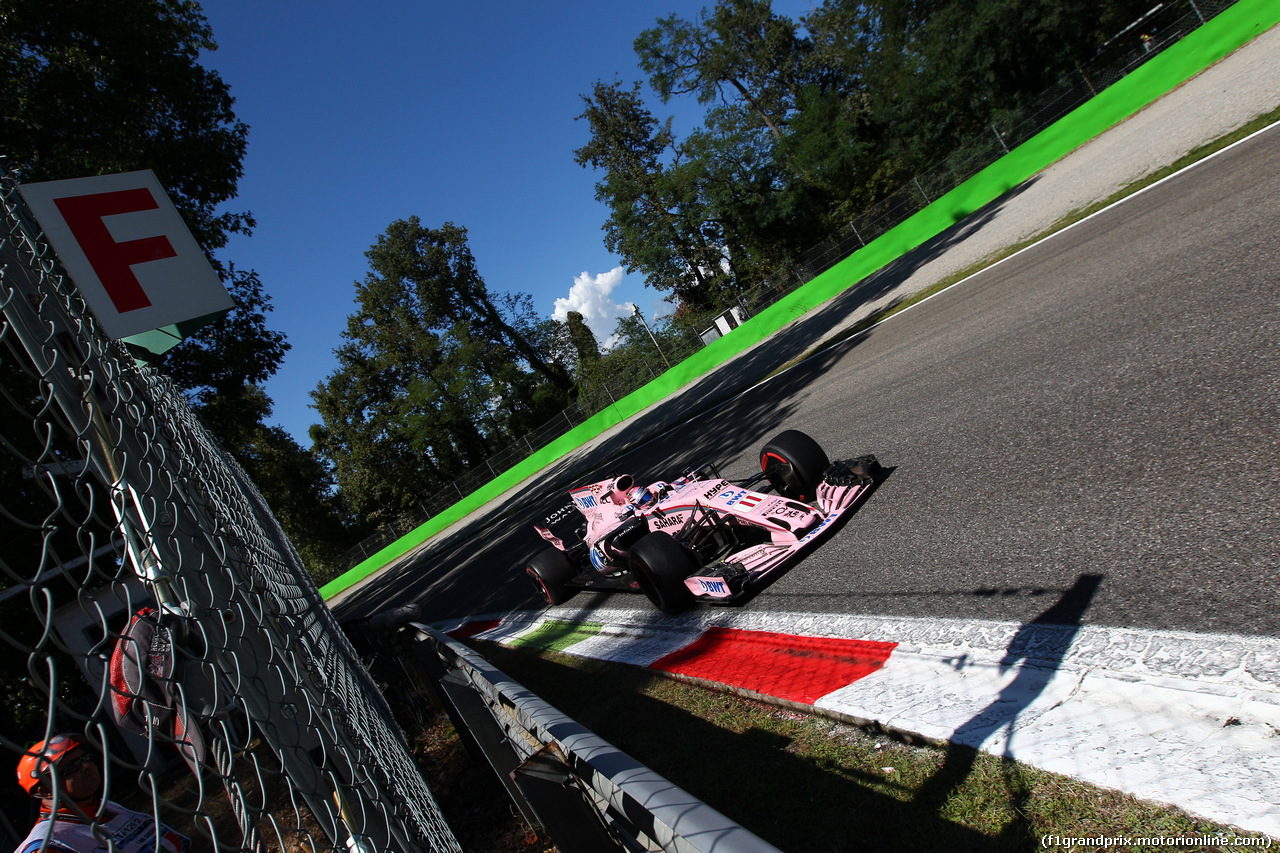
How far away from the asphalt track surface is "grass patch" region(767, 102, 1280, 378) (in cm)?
72

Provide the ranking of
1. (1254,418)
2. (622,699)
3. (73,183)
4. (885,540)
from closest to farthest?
(73,183) → (1254,418) → (622,699) → (885,540)

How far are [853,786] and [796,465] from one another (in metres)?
3.04

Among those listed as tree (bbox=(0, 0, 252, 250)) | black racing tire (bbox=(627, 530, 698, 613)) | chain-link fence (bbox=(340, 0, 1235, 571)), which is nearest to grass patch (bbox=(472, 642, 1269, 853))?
black racing tire (bbox=(627, 530, 698, 613))

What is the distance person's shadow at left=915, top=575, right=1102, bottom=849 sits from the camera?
7.75ft

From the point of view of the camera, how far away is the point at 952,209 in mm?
18797

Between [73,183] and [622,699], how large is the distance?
3.41m

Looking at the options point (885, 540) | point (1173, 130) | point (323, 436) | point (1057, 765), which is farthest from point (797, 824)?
point (323, 436)

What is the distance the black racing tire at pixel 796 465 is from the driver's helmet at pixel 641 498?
1.11 meters

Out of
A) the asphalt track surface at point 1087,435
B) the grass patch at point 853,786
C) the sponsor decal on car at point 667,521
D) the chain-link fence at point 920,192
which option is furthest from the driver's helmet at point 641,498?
the chain-link fence at point 920,192

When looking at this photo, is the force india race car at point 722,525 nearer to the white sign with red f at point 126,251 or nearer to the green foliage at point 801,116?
the white sign with red f at point 126,251

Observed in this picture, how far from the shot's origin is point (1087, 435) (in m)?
4.20

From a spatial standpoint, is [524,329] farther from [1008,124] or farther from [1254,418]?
[1254,418]

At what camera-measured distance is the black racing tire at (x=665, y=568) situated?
4.92 m

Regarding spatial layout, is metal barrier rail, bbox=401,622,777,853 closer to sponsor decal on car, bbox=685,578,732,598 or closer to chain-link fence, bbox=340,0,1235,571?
sponsor decal on car, bbox=685,578,732,598
